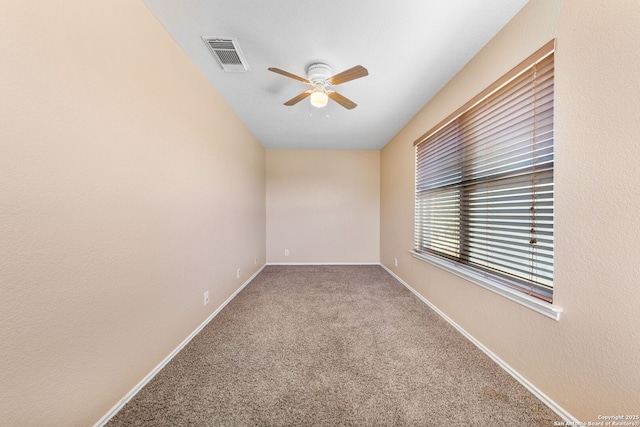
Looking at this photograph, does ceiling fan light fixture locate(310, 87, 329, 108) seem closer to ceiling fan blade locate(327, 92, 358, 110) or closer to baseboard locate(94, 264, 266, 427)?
ceiling fan blade locate(327, 92, 358, 110)

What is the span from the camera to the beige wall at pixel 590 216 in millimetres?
888

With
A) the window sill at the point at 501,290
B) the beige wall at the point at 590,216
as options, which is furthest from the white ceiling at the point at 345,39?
the window sill at the point at 501,290

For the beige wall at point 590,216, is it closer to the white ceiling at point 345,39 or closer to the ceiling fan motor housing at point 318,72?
the white ceiling at point 345,39

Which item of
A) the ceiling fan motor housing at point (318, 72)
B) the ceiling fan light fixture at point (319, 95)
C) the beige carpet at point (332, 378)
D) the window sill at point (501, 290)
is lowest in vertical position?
the beige carpet at point (332, 378)

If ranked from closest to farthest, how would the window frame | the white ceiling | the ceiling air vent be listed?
the window frame, the white ceiling, the ceiling air vent

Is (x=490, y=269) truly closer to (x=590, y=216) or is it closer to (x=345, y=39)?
(x=590, y=216)

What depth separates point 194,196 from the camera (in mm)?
1859

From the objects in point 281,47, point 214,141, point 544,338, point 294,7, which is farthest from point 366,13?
point 544,338

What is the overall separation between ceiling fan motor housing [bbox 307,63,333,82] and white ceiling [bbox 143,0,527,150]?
0.16ft

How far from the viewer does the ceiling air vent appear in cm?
155

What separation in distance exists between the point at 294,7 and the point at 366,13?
1.54ft

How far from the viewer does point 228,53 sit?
5.49 ft

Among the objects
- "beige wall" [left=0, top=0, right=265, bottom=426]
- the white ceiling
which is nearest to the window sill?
the white ceiling

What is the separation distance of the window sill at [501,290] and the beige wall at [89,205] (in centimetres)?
236
